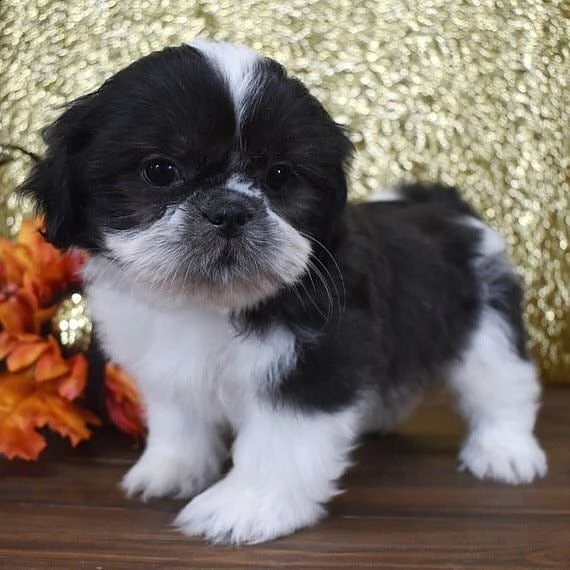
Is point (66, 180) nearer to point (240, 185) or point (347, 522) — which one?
point (240, 185)

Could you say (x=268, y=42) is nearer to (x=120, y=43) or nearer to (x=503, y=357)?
(x=120, y=43)

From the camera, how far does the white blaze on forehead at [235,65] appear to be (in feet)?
4.13

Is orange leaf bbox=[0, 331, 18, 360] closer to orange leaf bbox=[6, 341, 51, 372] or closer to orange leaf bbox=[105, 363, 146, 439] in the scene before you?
orange leaf bbox=[6, 341, 51, 372]

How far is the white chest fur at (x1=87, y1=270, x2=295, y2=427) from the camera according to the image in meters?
1.38

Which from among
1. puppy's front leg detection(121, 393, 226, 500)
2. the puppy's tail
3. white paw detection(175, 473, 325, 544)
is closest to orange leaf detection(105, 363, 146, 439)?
puppy's front leg detection(121, 393, 226, 500)

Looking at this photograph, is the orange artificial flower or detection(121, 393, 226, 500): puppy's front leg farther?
the orange artificial flower

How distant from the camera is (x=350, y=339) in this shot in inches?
56.0

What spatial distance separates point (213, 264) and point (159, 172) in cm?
15

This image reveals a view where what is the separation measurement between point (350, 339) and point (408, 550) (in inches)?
13.0

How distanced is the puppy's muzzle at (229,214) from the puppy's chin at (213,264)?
0.6 inches

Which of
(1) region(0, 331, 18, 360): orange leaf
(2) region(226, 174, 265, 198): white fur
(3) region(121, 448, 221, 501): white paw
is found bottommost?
(3) region(121, 448, 221, 501): white paw

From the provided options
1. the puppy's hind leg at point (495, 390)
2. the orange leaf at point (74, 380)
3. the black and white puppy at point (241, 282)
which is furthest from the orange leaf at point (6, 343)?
the puppy's hind leg at point (495, 390)

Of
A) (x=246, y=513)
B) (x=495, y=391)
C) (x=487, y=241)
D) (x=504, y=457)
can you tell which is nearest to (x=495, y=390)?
(x=495, y=391)

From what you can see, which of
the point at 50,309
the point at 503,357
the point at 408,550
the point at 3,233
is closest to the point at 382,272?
the point at 503,357
